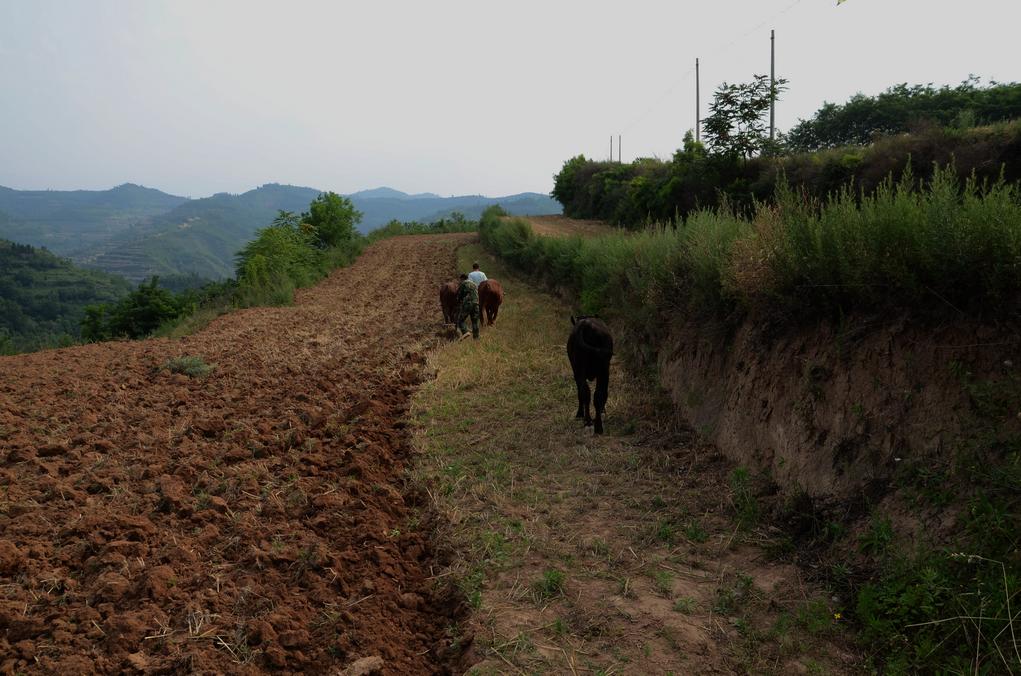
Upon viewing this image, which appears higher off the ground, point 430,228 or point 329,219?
point 329,219

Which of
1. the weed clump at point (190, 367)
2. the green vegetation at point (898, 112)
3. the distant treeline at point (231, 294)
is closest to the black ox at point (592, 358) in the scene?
the weed clump at point (190, 367)

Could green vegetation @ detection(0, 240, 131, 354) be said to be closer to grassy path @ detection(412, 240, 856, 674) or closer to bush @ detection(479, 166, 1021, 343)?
grassy path @ detection(412, 240, 856, 674)

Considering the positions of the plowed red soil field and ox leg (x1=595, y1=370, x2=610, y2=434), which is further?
ox leg (x1=595, y1=370, x2=610, y2=434)

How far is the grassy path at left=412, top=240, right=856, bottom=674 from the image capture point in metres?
3.23

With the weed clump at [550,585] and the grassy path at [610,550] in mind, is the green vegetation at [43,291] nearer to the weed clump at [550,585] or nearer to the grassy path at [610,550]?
the grassy path at [610,550]

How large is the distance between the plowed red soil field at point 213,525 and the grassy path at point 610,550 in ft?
1.28

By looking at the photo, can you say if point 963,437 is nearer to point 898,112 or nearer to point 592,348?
point 592,348

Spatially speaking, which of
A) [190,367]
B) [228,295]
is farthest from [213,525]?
[228,295]

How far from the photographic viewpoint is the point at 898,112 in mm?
27922

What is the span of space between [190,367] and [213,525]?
5.56 metres

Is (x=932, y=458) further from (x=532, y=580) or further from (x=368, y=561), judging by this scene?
(x=368, y=561)

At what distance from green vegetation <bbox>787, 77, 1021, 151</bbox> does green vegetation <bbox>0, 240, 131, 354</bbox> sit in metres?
46.2

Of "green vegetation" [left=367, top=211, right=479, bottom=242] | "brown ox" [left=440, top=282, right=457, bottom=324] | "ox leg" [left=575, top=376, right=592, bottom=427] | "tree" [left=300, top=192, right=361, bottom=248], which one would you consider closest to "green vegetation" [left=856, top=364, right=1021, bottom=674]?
"ox leg" [left=575, top=376, right=592, bottom=427]

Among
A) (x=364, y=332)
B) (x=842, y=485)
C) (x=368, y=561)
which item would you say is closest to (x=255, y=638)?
(x=368, y=561)
